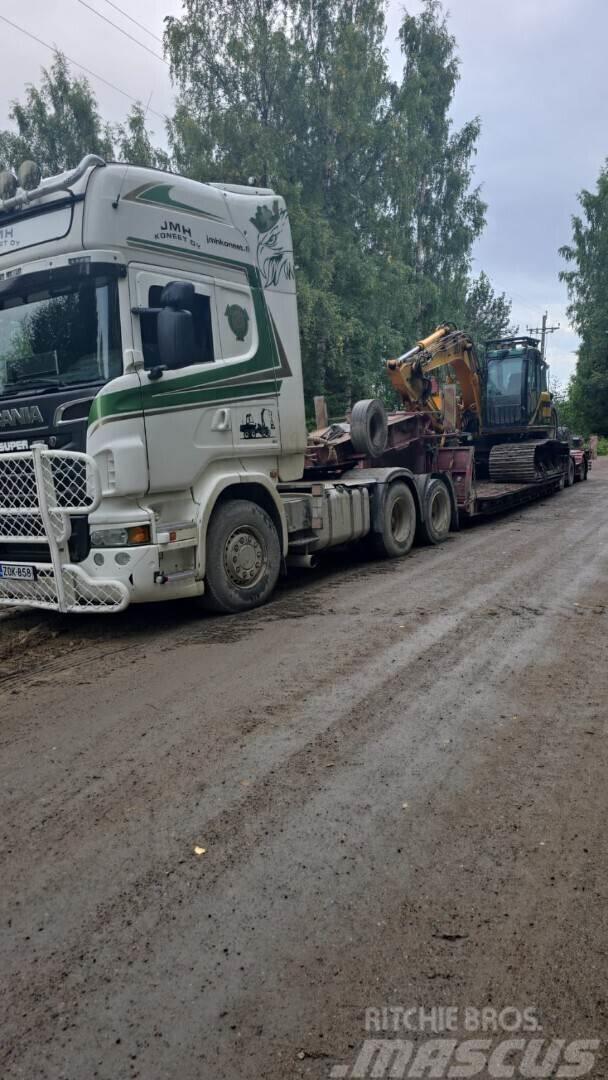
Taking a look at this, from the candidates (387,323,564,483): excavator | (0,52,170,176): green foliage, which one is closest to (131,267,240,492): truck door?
(387,323,564,483): excavator

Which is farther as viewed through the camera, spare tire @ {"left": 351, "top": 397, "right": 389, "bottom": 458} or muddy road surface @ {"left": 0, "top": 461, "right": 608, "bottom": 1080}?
spare tire @ {"left": 351, "top": 397, "right": 389, "bottom": 458}

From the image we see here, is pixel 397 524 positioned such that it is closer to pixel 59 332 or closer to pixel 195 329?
pixel 195 329

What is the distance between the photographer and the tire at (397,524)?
9727 millimetres

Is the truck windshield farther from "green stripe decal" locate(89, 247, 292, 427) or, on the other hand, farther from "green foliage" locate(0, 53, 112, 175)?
"green foliage" locate(0, 53, 112, 175)

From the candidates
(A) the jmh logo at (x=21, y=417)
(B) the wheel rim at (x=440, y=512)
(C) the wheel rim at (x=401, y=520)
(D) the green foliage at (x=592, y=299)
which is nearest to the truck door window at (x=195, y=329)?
(A) the jmh logo at (x=21, y=417)

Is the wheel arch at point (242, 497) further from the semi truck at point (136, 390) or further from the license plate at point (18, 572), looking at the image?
the license plate at point (18, 572)

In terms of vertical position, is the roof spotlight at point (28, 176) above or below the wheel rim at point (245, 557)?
above

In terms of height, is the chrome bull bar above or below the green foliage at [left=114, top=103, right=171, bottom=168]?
below

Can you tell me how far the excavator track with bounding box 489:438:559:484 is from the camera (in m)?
15.9

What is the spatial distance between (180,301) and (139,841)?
14.2 ft

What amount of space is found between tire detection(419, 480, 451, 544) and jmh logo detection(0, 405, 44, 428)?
612 centimetres

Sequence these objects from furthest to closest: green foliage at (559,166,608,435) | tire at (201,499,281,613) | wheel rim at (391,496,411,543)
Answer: green foliage at (559,166,608,435)
wheel rim at (391,496,411,543)
tire at (201,499,281,613)

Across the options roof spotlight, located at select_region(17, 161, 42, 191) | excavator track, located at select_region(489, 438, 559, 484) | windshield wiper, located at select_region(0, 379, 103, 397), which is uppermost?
roof spotlight, located at select_region(17, 161, 42, 191)

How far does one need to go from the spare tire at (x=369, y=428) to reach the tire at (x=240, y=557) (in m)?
2.99
